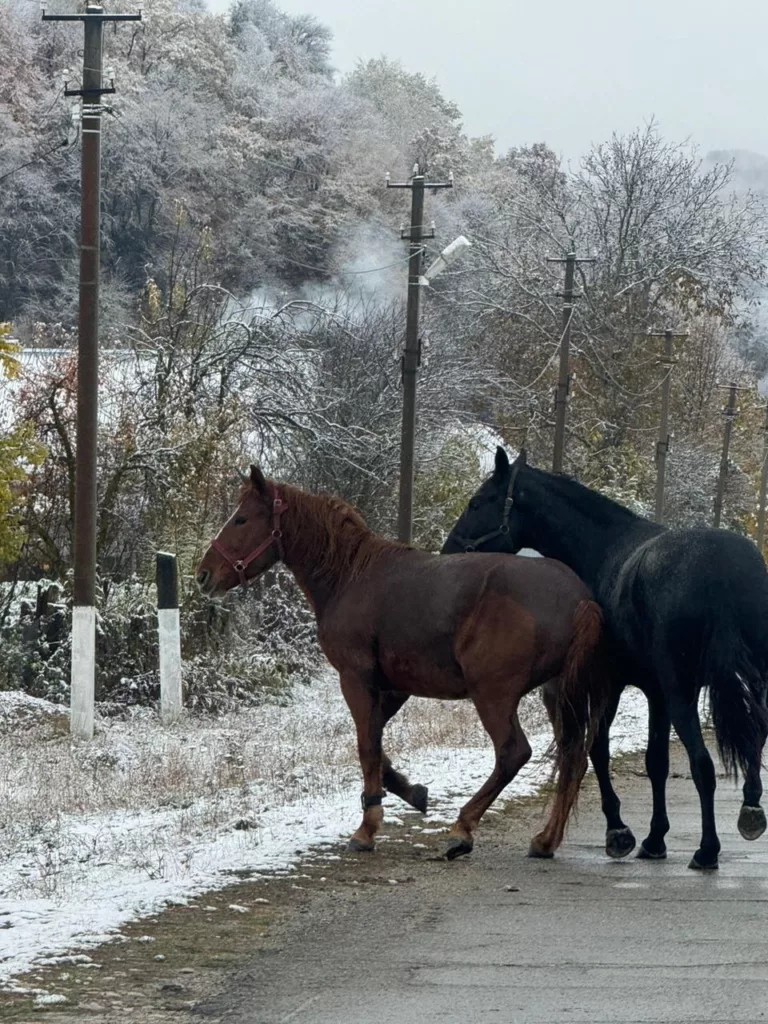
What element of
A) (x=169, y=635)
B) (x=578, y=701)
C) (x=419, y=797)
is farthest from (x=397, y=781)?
(x=169, y=635)

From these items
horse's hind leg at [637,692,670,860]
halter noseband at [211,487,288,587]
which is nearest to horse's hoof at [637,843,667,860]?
horse's hind leg at [637,692,670,860]

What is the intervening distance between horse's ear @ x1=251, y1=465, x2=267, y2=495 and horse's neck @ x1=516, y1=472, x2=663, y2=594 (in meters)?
1.63

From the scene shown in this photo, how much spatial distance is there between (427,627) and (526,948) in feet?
8.44

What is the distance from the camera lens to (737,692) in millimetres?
8195

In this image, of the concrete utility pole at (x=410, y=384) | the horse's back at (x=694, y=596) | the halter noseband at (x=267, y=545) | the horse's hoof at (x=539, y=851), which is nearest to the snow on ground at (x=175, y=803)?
the horse's hoof at (x=539, y=851)

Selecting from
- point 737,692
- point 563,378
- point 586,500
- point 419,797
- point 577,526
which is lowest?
point 419,797

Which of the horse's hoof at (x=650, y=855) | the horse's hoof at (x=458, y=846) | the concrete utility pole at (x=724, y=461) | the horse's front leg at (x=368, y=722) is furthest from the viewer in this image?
the concrete utility pole at (x=724, y=461)

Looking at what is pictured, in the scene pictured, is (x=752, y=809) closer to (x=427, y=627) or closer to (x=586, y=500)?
(x=427, y=627)

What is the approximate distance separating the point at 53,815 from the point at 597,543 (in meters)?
3.85

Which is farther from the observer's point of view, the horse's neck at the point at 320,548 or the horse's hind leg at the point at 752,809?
the horse's neck at the point at 320,548

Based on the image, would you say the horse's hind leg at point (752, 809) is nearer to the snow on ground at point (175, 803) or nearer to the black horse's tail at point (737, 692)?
the black horse's tail at point (737, 692)

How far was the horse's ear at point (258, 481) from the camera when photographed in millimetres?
9180

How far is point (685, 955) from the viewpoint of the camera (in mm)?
6312

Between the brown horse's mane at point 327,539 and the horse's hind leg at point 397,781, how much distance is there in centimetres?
79
